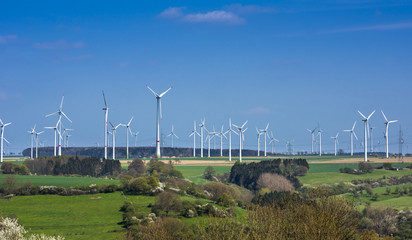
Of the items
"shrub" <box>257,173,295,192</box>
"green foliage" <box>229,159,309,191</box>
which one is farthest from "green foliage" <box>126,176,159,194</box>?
"green foliage" <box>229,159,309,191</box>

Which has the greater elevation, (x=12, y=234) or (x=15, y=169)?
(x=15, y=169)

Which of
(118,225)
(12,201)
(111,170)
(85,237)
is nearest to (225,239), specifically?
(85,237)

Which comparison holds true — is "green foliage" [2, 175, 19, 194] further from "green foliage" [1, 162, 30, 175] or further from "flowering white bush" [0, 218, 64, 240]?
"green foliage" [1, 162, 30, 175]

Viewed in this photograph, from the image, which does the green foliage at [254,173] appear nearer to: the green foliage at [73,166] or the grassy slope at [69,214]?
the green foliage at [73,166]

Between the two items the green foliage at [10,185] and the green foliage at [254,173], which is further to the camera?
the green foliage at [254,173]

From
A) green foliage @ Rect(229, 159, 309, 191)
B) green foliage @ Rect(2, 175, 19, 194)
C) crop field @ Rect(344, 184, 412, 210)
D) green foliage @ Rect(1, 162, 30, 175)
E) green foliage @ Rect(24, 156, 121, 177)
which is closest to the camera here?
green foliage @ Rect(2, 175, 19, 194)

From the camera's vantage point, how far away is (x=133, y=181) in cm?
12769

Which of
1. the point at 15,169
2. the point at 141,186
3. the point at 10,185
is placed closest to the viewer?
the point at 10,185

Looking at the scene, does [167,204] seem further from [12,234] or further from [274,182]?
[274,182]

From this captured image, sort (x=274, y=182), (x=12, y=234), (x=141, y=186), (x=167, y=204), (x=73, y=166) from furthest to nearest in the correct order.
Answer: (x=73, y=166), (x=274, y=182), (x=141, y=186), (x=167, y=204), (x=12, y=234)

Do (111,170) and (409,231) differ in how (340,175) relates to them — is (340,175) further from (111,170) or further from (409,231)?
(409,231)

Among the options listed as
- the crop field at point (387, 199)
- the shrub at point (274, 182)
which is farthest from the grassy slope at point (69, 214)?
the shrub at point (274, 182)

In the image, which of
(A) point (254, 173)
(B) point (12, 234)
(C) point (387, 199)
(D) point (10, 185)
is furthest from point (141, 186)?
(A) point (254, 173)

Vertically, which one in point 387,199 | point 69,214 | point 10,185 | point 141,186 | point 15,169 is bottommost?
point 387,199
